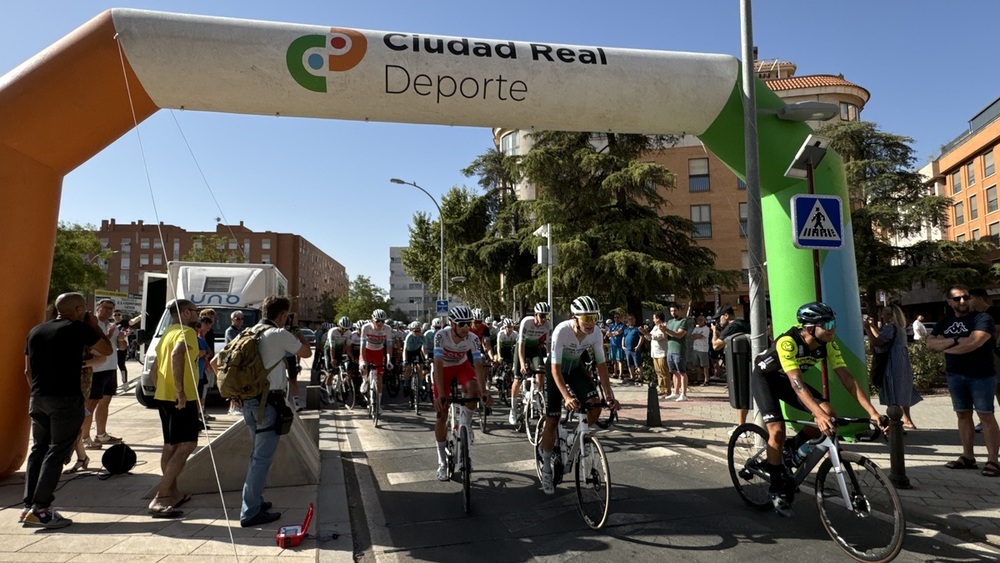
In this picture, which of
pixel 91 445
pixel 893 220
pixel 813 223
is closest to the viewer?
pixel 813 223

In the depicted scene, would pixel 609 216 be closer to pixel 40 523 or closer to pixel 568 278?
pixel 568 278

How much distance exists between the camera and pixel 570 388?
5812mm

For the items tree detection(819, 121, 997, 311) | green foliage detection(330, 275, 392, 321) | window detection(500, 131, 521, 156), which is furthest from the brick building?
tree detection(819, 121, 997, 311)

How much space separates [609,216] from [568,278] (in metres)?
3.04

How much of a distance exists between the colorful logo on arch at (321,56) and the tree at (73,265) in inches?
1621

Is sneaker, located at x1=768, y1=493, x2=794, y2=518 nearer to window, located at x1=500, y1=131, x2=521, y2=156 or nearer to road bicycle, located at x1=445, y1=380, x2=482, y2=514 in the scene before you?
road bicycle, located at x1=445, y1=380, x2=482, y2=514

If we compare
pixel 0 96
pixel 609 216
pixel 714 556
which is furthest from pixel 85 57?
pixel 609 216

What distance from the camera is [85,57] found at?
6.39m

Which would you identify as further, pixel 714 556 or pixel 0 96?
pixel 0 96

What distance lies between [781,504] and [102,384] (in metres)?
7.85

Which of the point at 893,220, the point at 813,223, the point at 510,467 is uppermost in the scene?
the point at 893,220

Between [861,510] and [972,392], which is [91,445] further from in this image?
[972,392]

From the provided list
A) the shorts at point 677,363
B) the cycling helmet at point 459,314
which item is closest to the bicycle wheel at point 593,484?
the cycling helmet at point 459,314

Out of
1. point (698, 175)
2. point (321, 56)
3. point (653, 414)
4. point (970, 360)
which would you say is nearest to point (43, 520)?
point (321, 56)
